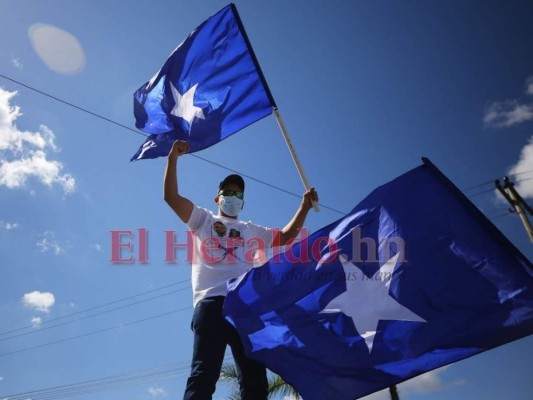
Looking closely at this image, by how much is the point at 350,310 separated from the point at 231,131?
239 cm

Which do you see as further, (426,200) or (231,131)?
(231,131)

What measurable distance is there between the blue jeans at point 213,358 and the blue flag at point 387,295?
0.10 metres

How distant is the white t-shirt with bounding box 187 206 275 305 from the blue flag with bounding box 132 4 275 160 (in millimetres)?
1321

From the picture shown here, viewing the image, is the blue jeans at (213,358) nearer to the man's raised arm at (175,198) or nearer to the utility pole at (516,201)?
the man's raised arm at (175,198)

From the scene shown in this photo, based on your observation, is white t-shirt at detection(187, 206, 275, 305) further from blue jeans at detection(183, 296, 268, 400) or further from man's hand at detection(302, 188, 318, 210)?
man's hand at detection(302, 188, 318, 210)

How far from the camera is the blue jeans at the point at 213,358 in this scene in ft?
A: 7.89

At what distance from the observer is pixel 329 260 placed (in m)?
2.83

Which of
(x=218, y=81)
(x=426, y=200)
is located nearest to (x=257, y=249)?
(x=426, y=200)

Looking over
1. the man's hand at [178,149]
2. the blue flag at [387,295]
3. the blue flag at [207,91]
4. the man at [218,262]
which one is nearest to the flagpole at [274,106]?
the blue flag at [207,91]

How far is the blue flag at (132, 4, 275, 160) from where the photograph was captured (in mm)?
4211

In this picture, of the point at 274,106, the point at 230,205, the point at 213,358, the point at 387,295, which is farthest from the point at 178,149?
the point at 387,295

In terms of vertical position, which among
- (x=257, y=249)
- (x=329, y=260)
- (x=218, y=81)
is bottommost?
(x=329, y=260)

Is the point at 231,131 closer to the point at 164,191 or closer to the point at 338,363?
the point at 164,191

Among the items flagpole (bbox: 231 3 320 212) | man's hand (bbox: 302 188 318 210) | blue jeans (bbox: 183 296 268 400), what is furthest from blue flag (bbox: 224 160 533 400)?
flagpole (bbox: 231 3 320 212)
